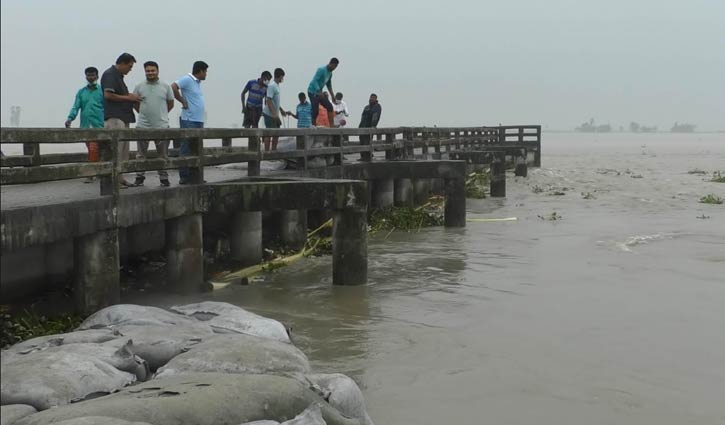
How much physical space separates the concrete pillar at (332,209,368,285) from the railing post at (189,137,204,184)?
5.78 ft

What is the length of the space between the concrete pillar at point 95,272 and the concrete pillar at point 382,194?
1014cm

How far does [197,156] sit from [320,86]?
671 centimetres

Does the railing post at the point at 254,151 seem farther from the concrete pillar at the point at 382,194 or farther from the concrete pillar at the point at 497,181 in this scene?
the concrete pillar at the point at 497,181

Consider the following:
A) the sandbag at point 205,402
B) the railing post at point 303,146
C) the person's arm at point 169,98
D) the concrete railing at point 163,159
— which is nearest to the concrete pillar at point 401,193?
the concrete railing at point 163,159

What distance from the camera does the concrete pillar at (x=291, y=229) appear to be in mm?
12805

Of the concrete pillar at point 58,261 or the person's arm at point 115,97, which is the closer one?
the concrete pillar at point 58,261

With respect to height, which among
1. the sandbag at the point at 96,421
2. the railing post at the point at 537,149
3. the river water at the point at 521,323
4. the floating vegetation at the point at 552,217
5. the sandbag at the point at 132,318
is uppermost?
the railing post at the point at 537,149

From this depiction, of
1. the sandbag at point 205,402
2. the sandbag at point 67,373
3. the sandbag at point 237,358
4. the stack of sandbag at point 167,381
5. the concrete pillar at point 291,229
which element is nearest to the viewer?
the sandbag at point 205,402

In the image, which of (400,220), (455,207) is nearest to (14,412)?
(400,220)

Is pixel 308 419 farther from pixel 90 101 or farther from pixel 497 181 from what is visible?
pixel 497 181

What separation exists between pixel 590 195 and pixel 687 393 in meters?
18.7

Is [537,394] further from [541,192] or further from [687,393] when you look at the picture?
[541,192]

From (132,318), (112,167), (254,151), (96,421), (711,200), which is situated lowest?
(711,200)

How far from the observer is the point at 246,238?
1155 centimetres
